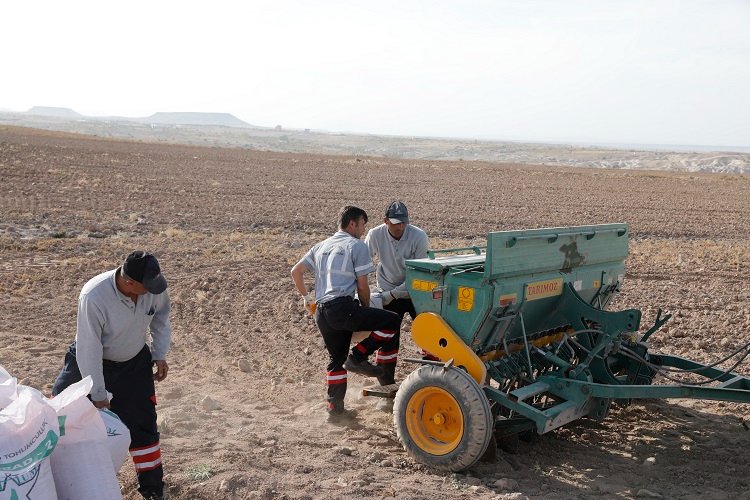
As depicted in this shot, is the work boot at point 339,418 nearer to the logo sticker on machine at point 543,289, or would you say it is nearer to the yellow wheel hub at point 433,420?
the yellow wheel hub at point 433,420

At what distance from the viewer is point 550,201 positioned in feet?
87.2

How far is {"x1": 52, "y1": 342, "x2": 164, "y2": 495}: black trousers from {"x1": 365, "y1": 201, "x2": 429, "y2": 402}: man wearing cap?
8.20ft

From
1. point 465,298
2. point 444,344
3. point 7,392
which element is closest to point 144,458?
point 7,392

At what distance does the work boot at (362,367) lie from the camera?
21.9 feet

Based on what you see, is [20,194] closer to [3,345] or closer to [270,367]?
[3,345]

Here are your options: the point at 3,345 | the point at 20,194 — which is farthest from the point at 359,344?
the point at 20,194

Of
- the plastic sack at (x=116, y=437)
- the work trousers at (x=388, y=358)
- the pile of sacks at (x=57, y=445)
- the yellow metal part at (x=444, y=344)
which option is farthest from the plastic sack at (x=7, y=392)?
the work trousers at (x=388, y=358)

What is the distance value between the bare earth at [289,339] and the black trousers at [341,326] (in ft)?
1.06

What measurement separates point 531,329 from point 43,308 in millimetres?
5993

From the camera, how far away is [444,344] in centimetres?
554

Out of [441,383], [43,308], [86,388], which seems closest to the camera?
[86,388]

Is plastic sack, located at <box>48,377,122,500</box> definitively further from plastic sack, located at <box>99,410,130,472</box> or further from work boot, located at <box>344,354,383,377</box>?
work boot, located at <box>344,354,383,377</box>

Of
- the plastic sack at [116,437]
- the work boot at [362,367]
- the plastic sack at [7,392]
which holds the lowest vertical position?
the work boot at [362,367]

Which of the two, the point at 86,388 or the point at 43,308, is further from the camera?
the point at 43,308
